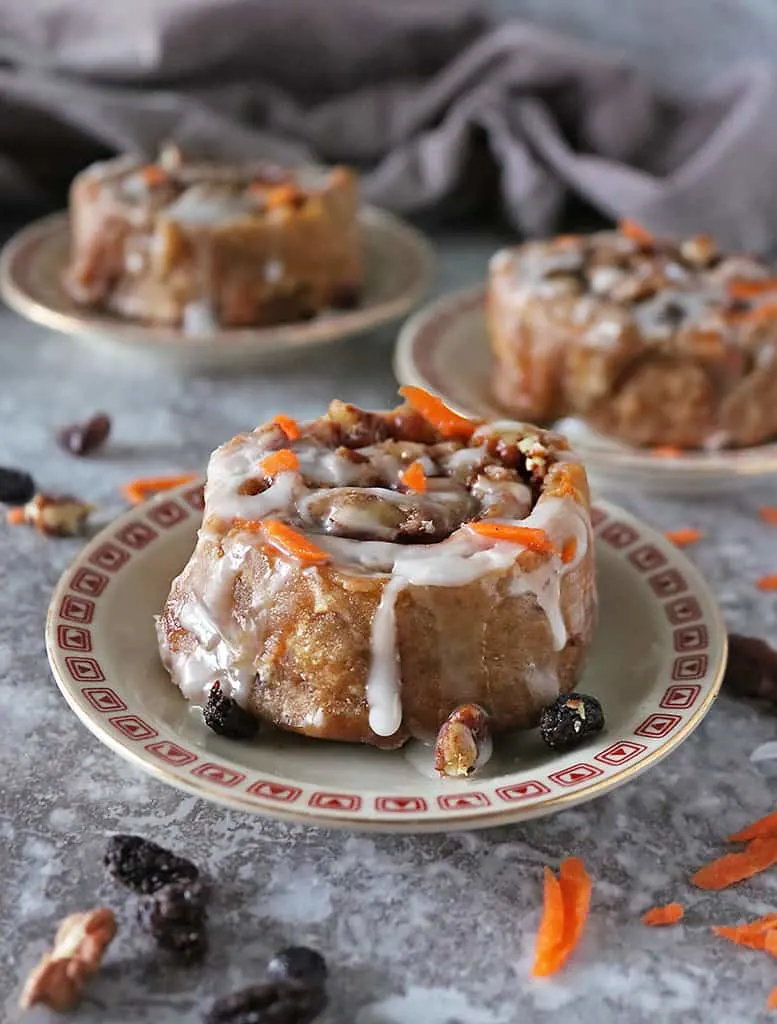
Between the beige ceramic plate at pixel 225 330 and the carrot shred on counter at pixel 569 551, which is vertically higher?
the carrot shred on counter at pixel 569 551

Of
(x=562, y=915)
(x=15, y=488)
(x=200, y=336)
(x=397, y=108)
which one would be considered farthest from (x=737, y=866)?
(x=397, y=108)

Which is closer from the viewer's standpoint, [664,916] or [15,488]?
[664,916]

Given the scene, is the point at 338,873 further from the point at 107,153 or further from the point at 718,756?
the point at 107,153

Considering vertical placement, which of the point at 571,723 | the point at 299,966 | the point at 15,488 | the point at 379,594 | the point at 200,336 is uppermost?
the point at 379,594

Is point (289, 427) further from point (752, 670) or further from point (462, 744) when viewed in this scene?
point (752, 670)

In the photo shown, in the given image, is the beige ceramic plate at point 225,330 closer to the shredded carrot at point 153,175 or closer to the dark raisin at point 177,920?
the shredded carrot at point 153,175

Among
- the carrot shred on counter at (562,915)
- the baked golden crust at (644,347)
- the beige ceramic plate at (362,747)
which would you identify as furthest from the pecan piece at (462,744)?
the baked golden crust at (644,347)

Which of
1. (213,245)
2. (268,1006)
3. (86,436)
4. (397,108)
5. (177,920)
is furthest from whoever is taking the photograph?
(397,108)
